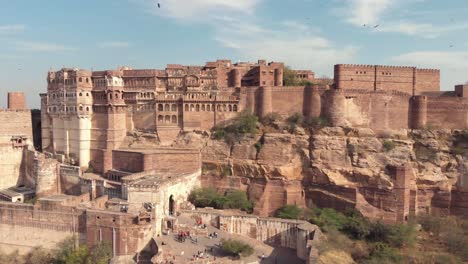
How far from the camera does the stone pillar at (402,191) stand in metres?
29.2

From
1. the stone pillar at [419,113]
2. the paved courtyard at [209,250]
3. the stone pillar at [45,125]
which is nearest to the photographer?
the paved courtyard at [209,250]

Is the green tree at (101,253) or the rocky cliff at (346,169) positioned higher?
the rocky cliff at (346,169)

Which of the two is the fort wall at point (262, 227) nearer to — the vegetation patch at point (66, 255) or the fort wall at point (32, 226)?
the vegetation patch at point (66, 255)

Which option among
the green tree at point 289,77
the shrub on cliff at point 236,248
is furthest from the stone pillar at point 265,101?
the shrub on cliff at point 236,248

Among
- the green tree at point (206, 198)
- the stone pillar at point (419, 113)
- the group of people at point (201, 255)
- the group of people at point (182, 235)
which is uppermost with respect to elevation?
the stone pillar at point (419, 113)

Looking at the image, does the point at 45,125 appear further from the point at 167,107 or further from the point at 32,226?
the point at 32,226

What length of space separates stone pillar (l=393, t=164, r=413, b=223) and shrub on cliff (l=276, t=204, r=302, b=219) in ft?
22.6

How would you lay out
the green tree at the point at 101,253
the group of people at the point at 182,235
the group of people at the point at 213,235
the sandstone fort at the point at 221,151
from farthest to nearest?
the sandstone fort at the point at 221,151
the group of people at the point at 213,235
the group of people at the point at 182,235
the green tree at the point at 101,253

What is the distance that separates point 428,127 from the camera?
33.6 m

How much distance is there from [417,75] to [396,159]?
1073 centimetres

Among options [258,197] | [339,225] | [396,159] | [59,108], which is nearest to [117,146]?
[59,108]

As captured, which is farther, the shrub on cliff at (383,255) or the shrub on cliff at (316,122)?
the shrub on cliff at (316,122)

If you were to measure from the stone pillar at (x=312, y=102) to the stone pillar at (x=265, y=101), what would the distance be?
9.82ft

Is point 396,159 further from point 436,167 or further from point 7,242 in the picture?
point 7,242
